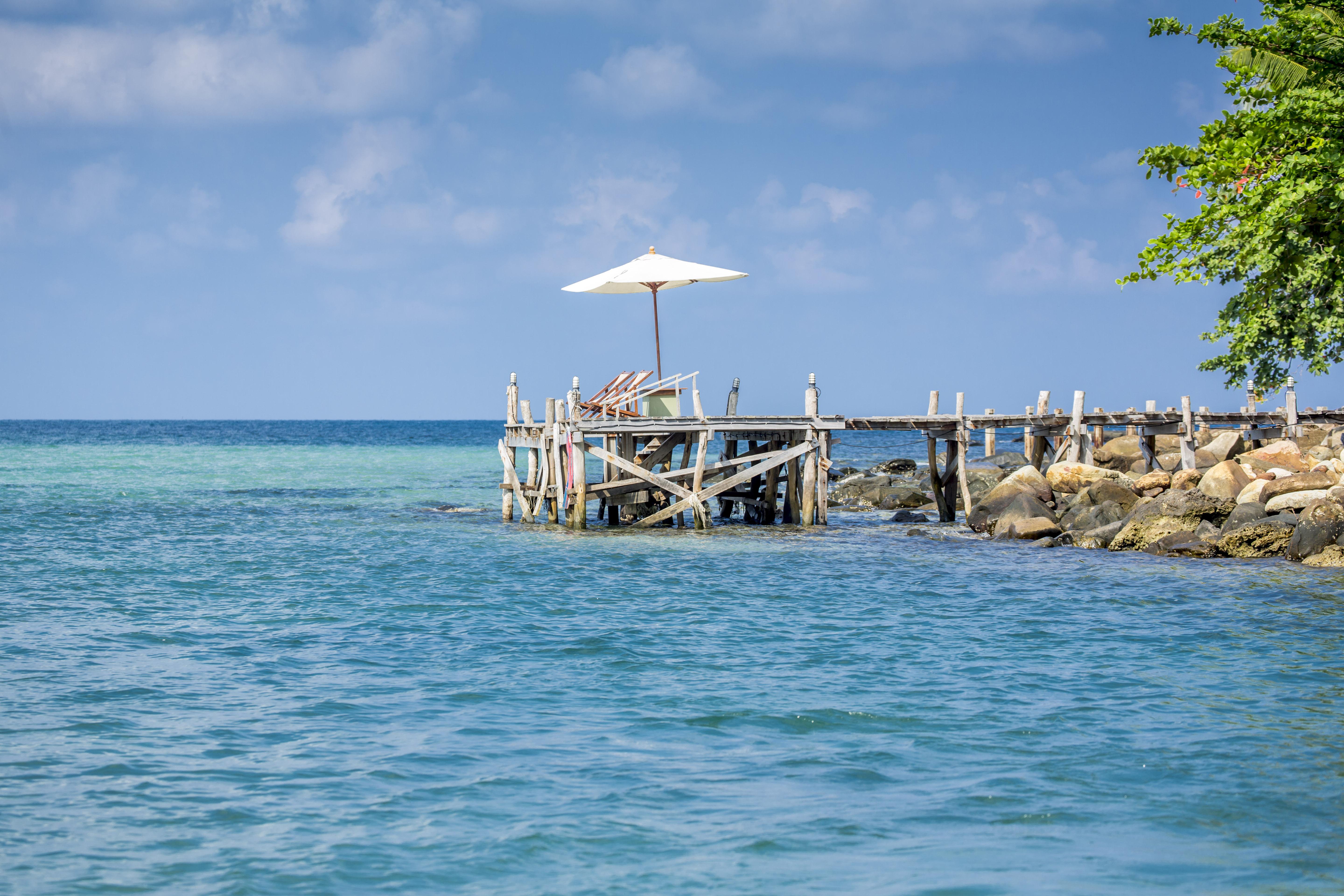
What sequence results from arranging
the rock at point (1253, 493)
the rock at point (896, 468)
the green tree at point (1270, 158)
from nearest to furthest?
the green tree at point (1270, 158), the rock at point (1253, 493), the rock at point (896, 468)

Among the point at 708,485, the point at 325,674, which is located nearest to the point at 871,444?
the point at 708,485

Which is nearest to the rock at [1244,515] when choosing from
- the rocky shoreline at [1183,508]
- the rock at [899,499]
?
the rocky shoreline at [1183,508]

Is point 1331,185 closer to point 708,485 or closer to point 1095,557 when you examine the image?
point 1095,557

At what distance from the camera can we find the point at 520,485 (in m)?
23.6

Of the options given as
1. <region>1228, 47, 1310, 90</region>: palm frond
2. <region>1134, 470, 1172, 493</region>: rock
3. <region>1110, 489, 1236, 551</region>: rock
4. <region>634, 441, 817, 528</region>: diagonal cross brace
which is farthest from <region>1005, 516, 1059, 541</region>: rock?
<region>1228, 47, 1310, 90</region>: palm frond

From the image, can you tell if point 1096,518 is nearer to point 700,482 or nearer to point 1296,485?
point 1296,485

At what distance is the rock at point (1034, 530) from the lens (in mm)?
20969

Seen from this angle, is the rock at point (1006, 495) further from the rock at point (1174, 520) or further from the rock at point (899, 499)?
the rock at point (899, 499)

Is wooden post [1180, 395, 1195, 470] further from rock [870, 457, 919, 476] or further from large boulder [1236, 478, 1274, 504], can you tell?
rock [870, 457, 919, 476]

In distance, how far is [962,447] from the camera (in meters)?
24.4

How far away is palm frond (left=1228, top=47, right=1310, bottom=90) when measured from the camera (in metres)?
12.3

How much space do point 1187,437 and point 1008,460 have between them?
6820mm

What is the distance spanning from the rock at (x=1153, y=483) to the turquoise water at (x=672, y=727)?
5.25 meters

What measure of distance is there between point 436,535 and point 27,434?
95532mm
